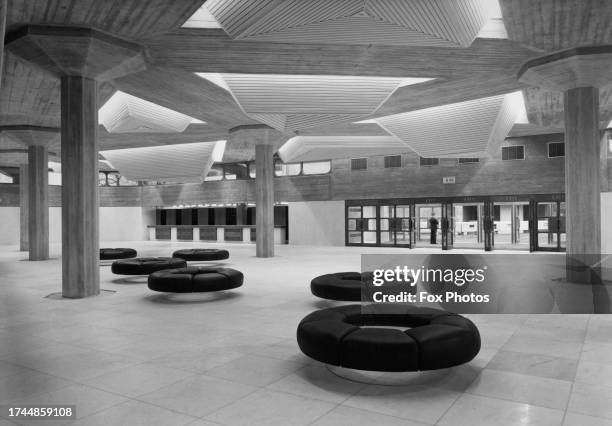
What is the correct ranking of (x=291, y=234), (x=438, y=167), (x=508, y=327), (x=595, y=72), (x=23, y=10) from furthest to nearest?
1. (x=291, y=234)
2. (x=438, y=167)
3. (x=595, y=72)
4. (x=23, y=10)
5. (x=508, y=327)

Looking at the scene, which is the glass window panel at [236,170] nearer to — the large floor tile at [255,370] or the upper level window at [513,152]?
the upper level window at [513,152]

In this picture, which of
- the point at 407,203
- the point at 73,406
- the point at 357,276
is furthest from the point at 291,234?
the point at 73,406

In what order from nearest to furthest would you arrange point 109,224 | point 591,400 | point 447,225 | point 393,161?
point 591,400
point 447,225
point 393,161
point 109,224

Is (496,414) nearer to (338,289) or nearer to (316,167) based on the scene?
(338,289)

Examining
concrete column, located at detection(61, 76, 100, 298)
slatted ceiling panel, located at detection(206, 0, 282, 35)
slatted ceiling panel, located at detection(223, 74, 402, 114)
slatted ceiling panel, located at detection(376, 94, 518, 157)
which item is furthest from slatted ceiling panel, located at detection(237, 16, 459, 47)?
slatted ceiling panel, located at detection(376, 94, 518, 157)

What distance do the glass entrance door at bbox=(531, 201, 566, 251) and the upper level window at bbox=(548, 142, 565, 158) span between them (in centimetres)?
210

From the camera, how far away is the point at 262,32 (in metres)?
9.27

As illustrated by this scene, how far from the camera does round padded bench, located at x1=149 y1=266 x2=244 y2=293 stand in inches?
362

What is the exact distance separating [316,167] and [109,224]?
15.3m

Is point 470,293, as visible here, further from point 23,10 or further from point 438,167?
point 438,167

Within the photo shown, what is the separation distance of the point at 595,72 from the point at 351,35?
5.72 m

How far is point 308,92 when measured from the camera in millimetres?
13898

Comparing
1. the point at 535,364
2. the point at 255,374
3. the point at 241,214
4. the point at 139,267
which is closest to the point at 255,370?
the point at 255,374

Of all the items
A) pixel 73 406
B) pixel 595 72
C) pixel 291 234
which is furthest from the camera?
pixel 291 234
